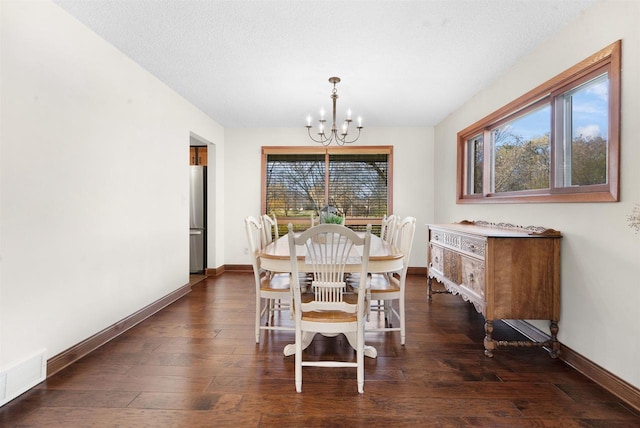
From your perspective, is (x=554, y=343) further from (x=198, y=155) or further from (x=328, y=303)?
(x=198, y=155)

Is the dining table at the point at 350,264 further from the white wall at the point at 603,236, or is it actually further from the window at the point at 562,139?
the window at the point at 562,139

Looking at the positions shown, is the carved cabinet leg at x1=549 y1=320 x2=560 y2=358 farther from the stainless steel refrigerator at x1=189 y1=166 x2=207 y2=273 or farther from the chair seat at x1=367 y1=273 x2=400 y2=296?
the stainless steel refrigerator at x1=189 y1=166 x2=207 y2=273

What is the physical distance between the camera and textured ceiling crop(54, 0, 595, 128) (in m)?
2.24

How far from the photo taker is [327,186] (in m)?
5.52

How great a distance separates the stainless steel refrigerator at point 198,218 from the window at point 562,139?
398cm

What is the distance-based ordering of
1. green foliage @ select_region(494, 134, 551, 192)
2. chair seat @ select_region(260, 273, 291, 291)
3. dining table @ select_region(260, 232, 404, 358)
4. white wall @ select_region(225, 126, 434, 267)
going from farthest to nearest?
white wall @ select_region(225, 126, 434, 267) → green foliage @ select_region(494, 134, 551, 192) → chair seat @ select_region(260, 273, 291, 291) → dining table @ select_region(260, 232, 404, 358)

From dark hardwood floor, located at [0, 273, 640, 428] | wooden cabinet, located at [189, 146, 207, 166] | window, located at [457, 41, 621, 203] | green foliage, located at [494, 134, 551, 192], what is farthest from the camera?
wooden cabinet, located at [189, 146, 207, 166]

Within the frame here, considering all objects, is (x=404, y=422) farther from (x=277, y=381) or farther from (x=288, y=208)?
(x=288, y=208)

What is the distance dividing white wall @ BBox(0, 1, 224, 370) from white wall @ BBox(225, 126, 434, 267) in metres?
1.97

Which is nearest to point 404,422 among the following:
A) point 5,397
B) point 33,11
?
point 5,397

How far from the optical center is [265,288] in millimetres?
2686

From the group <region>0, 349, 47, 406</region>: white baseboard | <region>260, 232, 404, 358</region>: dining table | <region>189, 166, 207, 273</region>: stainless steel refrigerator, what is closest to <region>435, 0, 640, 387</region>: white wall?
<region>260, 232, 404, 358</region>: dining table

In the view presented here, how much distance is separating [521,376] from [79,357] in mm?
3029

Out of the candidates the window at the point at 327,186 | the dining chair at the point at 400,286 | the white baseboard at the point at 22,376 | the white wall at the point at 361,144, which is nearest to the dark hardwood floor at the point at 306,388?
the white baseboard at the point at 22,376
